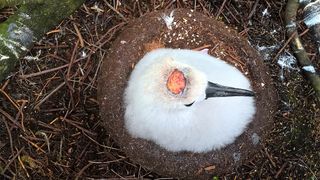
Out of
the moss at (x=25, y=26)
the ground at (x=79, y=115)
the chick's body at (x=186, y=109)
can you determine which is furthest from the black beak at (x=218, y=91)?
the moss at (x=25, y=26)

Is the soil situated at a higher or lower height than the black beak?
lower

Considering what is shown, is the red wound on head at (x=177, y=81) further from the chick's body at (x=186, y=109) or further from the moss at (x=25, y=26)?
the moss at (x=25, y=26)

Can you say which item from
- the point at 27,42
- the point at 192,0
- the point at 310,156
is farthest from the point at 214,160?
the point at 27,42

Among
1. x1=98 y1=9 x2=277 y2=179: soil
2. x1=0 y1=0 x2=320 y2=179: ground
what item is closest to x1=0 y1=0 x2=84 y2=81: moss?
x1=0 y1=0 x2=320 y2=179: ground

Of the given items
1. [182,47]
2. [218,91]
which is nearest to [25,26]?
[182,47]

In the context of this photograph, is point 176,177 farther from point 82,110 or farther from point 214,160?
point 82,110

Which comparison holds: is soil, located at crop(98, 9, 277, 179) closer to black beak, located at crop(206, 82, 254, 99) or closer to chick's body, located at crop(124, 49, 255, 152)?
chick's body, located at crop(124, 49, 255, 152)

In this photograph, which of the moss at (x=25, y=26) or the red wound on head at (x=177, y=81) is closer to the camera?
the red wound on head at (x=177, y=81)
